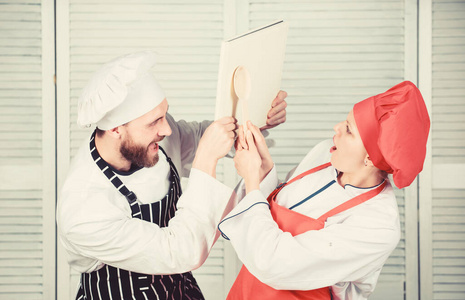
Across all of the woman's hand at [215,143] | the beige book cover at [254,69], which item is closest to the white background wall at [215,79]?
the beige book cover at [254,69]

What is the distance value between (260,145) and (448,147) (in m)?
1.40

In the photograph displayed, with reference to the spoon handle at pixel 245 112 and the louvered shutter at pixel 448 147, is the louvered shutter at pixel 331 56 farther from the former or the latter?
the spoon handle at pixel 245 112

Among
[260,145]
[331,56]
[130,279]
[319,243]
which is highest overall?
[331,56]

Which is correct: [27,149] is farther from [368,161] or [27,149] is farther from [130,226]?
[368,161]

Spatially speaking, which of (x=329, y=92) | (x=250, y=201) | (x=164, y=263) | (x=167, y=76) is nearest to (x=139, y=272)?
(x=164, y=263)

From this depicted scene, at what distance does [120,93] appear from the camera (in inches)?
52.4

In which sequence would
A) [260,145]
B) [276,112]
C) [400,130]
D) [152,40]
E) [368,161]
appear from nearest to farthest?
[400,130], [368,161], [260,145], [276,112], [152,40]

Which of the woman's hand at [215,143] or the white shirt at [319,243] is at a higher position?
the woman's hand at [215,143]

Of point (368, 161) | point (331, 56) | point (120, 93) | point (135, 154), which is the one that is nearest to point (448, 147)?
point (331, 56)

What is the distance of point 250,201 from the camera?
1318mm

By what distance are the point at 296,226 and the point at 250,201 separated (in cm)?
14

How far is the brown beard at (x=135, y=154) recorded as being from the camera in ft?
4.81

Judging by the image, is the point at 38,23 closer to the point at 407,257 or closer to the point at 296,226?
the point at 296,226

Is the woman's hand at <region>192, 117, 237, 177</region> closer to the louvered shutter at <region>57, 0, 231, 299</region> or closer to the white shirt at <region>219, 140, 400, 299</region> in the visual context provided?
the white shirt at <region>219, 140, 400, 299</region>
